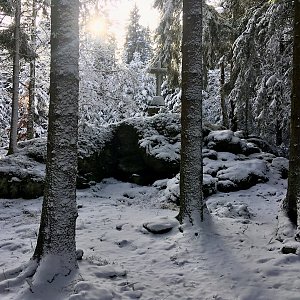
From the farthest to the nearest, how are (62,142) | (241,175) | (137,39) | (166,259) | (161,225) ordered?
1. (137,39)
2. (241,175)
3. (161,225)
4. (166,259)
5. (62,142)

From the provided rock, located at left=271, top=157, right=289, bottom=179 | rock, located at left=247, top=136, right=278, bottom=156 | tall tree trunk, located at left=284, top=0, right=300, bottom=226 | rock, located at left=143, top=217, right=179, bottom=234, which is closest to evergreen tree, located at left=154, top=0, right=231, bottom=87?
rock, located at left=247, top=136, right=278, bottom=156

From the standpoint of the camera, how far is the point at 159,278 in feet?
17.3

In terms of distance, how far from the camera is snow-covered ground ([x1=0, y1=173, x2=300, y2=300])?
4.73 m

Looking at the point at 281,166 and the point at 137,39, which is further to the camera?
the point at 137,39

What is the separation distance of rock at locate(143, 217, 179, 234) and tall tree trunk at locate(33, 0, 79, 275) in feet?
7.10

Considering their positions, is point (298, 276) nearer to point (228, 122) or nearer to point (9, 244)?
point (9, 244)

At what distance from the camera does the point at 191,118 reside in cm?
753

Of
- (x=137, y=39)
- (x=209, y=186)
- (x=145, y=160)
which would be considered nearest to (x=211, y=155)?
(x=209, y=186)

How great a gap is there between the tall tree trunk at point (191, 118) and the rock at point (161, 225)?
0.72 ft

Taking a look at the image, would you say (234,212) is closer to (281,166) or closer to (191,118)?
(191,118)

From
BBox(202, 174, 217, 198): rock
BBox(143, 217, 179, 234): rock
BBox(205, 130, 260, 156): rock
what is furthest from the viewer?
BBox(205, 130, 260, 156): rock

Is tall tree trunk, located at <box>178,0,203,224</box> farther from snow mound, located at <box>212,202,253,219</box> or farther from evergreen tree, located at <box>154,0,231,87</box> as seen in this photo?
evergreen tree, located at <box>154,0,231,87</box>

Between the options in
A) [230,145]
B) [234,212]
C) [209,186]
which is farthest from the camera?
[230,145]

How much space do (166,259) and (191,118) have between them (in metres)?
2.93
